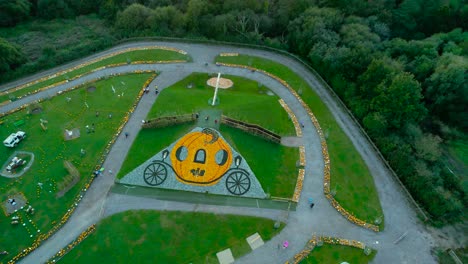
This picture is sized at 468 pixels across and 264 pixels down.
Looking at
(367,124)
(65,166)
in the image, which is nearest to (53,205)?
(65,166)

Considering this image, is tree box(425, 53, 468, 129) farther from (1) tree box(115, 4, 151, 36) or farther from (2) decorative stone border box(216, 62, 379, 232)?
(1) tree box(115, 4, 151, 36)

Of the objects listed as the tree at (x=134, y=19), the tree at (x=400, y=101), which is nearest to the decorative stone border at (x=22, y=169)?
the tree at (x=134, y=19)

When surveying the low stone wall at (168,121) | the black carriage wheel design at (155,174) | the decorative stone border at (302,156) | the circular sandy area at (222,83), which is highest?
the circular sandy area at (222,83)

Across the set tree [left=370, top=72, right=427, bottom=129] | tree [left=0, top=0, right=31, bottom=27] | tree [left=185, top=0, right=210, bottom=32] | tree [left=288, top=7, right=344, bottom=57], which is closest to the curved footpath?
tree [left=370, top=72, right=427, bottom=129]

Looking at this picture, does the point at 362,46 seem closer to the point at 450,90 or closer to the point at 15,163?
the point at 450,90

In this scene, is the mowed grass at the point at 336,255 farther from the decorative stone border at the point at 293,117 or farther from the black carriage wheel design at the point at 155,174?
the black carriage wheel design at the point at 155,174
